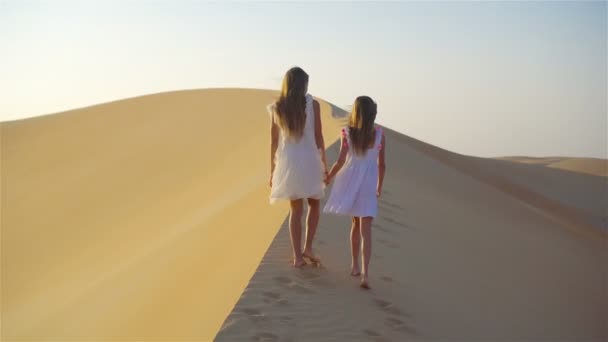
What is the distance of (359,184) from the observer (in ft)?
18.9

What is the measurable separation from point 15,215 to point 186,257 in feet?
27.8

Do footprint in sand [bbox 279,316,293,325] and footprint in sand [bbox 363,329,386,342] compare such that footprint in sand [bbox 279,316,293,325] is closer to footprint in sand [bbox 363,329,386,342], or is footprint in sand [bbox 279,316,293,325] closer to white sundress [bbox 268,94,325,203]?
footprint in sand [bbox 363,329,386,342]

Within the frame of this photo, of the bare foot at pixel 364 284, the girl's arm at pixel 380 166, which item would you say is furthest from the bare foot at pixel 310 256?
the girl's arm at pixel 380 166

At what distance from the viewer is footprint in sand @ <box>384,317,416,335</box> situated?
566 cm

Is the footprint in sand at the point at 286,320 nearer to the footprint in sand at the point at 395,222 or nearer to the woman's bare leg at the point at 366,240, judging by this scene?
the woman's bare leg at the point at 366,240

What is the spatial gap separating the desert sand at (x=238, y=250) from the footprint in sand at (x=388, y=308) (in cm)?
2

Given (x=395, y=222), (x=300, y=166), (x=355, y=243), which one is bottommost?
(x=395, y=222)

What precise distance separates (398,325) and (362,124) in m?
1.86

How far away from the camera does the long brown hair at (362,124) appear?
5.57 meters

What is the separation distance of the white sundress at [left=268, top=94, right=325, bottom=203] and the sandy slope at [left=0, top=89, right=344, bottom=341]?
94cm

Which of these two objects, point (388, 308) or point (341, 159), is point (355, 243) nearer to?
point (388, 308)

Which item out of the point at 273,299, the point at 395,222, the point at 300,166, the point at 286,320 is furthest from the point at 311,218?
the point at 395,222

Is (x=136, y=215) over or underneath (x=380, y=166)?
underneath

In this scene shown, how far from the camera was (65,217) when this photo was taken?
45.5ft
